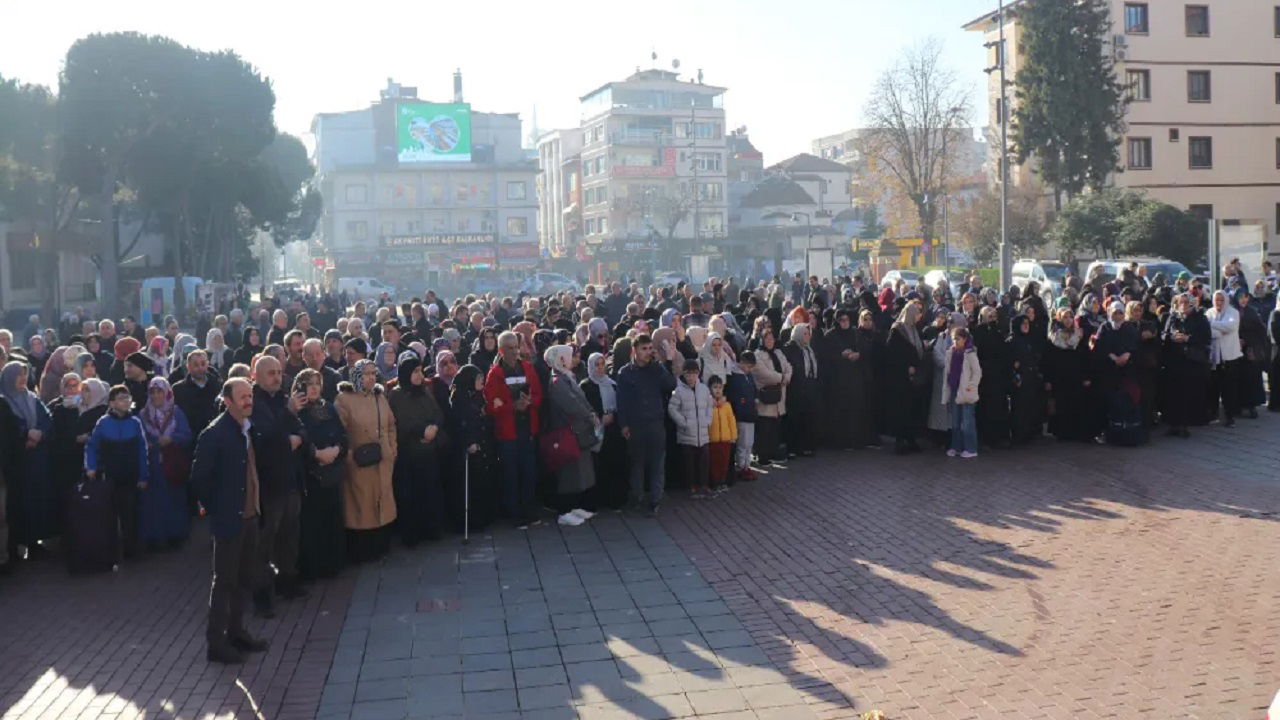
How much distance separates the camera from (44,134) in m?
44.9

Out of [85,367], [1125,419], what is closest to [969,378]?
[1125,419]

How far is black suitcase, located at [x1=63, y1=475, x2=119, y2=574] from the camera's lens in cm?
1024

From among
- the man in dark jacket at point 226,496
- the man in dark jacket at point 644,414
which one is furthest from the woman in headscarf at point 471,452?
the man in dark jacket at point 226,496

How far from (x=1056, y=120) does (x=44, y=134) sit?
40.4 meters

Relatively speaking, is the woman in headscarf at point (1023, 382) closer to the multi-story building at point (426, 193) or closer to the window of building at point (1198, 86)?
the window of building at point (1198, 86)

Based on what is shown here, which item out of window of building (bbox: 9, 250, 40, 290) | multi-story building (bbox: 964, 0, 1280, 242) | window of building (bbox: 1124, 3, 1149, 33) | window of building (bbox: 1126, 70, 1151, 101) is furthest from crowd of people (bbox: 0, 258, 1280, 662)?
window of building (bbox: 1124, 3, 1149, 33)

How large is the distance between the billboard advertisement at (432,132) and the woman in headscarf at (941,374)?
84.2 m

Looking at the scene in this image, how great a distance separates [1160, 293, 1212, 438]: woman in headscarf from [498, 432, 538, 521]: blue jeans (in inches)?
341

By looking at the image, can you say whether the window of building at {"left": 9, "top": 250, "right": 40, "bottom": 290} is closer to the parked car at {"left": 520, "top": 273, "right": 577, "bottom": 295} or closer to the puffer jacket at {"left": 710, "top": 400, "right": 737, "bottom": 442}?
the parked car at {"left": 520, "top": 273, "right": 577, "bottom": 295}

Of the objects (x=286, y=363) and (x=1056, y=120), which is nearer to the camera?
(x=286, y=363)

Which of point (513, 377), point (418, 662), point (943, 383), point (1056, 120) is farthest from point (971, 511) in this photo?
point (1056, 120)

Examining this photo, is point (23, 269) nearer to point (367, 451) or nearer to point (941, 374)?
point (941, 374)

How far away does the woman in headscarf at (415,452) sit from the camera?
10719 millimetres

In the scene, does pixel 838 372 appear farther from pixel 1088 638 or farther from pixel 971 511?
pixel 1088 638
